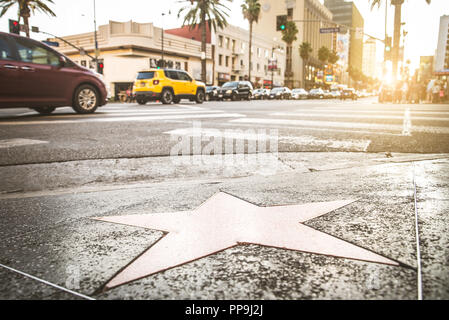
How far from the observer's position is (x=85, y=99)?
796 centimetres

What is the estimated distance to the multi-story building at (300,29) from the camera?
263ft

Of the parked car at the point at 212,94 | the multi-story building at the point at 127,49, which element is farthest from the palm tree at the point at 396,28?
the multi-story building at the point at 127,49

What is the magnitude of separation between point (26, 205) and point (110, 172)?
90 cm

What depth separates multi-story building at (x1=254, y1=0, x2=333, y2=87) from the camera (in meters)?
80.1

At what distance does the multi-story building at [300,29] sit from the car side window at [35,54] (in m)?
71.8

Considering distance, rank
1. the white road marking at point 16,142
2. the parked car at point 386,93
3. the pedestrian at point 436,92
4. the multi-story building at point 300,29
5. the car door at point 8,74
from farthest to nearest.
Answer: the multi-story building at point 300,29 < the pedestrian at point 436,92 < the parked car at point 386,93 < the car door at point 8,74 < the white road marking at point 16,142

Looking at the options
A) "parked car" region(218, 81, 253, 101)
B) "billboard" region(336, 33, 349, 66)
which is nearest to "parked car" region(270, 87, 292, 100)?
"parked car" region(218, 81, 253, 101)

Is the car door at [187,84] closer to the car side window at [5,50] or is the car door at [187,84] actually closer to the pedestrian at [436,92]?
the car side window at [5,50]

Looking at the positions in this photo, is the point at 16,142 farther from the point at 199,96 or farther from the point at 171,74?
the point at 199,96

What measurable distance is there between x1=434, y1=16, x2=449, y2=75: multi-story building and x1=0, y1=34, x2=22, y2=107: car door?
1449 inches

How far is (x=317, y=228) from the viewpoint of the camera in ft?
3.99

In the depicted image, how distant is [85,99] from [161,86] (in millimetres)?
7441
